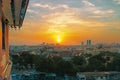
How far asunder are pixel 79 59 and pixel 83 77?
11632 mm

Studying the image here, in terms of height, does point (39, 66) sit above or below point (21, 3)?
below

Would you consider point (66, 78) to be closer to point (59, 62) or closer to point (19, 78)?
point (59, 62)

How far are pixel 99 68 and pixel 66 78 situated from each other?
17.5 ft

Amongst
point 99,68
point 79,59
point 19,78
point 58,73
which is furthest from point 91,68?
point 19,78

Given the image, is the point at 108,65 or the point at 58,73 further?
the point at 108,65

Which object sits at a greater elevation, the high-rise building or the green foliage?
the high-rise building

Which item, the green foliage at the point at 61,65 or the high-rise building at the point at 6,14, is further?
the green foliage at the point at 61,65

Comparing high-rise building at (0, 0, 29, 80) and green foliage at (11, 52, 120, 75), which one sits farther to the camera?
green foliage at (11, 52, 120, 75)

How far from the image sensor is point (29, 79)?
2522 cm

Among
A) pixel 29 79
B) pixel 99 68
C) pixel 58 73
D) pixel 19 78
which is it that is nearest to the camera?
pixel 19 78

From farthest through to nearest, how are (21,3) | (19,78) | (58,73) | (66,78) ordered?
1. (58,73)
2. (66,78)
3. (19,78)
4. (21,3)

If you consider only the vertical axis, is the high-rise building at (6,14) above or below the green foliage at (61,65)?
above

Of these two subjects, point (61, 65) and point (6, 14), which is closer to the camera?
point (6, 14)

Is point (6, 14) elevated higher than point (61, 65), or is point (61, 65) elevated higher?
point (6, 14)
